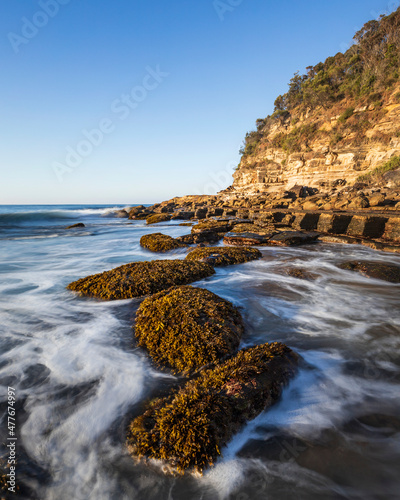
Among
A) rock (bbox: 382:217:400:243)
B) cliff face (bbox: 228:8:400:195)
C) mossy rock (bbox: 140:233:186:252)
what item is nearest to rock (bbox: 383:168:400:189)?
cliff face (bbox: 228:8:400:195)

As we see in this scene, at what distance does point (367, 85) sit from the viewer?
27.8 meters

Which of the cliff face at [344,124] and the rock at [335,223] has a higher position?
the cliff face at [344,124]

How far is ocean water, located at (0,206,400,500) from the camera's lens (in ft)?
5.25

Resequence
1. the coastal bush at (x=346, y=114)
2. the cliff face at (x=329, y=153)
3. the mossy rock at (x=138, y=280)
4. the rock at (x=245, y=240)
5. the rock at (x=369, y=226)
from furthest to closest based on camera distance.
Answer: the coastal bush at (x=346, y=114)
the cliff face at (x=329, y=153)
the rock at (x=245, y=240)
the rock at (x=369, y=226)
the mossy rock at (x=138, y=280)

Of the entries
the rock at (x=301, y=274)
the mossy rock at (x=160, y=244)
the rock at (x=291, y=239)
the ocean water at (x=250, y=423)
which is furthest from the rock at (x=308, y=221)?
the ocean water at (x=250, y=423)

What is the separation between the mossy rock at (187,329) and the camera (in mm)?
2631

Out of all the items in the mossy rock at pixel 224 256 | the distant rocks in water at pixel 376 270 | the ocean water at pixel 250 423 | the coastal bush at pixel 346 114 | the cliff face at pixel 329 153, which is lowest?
the ocean water at pixel 250 423

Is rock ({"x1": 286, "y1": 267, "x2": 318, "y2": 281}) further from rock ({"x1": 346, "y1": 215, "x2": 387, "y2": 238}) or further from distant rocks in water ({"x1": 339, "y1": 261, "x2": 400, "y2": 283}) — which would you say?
rock ({"x1": 346, "y1": 215, "x2": 387, "y2": 238})

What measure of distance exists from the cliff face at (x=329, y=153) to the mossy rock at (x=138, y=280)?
24226 mm

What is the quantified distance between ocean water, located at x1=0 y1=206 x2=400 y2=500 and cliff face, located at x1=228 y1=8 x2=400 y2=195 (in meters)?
24.3

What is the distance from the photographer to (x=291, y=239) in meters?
9.22

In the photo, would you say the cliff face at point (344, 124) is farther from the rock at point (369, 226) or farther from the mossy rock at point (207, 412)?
the mossy rock at point (207, 412)

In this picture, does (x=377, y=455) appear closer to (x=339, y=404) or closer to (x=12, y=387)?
(x=339, y=404)

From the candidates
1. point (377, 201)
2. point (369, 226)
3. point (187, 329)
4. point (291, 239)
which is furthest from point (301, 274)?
point (377, 201)
